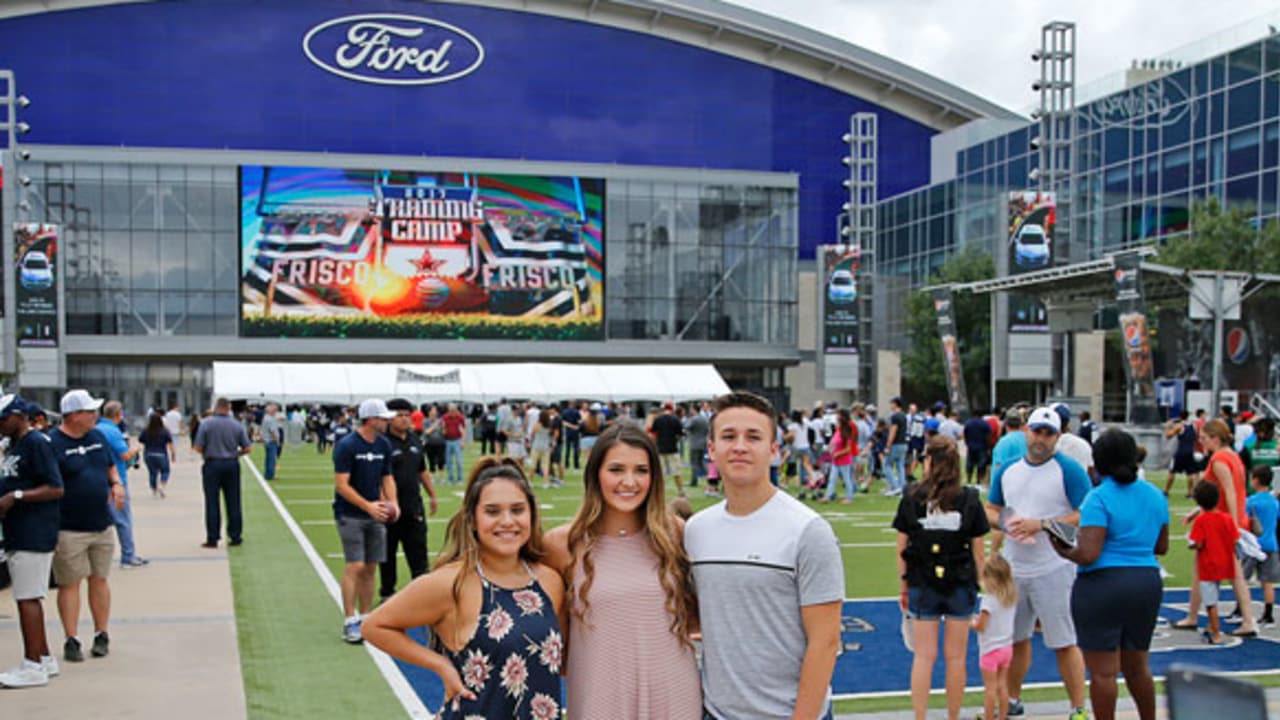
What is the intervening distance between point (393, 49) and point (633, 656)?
6465 cm

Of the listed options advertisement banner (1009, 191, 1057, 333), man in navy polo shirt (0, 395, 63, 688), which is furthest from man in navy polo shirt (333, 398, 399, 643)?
advertisement banner (1009, 191, 1057, 333)

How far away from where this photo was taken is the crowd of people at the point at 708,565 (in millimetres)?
3607

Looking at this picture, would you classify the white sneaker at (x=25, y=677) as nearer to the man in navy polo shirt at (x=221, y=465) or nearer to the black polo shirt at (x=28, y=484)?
the black polo shirt at (x=28, y=484)

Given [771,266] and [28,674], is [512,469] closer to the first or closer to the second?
[28,674]

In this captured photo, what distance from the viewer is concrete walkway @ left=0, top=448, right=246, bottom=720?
24.3 ft

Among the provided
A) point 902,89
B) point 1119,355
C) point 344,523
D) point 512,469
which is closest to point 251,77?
point 902,89

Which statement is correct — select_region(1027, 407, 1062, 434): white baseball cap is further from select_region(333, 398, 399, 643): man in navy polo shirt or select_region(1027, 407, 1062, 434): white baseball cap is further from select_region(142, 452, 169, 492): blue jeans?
select_region(142, 452, 169, 492): blue jeans

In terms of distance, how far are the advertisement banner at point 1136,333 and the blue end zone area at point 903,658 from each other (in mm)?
18077

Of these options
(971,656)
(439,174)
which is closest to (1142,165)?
(439,174)

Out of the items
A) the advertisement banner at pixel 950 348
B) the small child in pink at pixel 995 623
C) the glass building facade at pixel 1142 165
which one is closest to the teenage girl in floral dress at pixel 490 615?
the small child in pink at pixel 995 623

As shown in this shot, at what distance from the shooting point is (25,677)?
7.77 metres

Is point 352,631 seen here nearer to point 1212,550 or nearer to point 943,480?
point 943,480

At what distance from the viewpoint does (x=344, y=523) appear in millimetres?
9398

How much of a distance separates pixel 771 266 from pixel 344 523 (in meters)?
53.9
